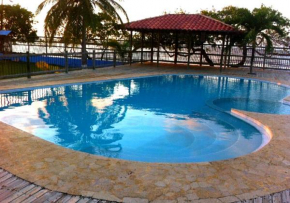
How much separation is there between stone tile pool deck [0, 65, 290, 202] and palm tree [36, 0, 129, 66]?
11.7 meters

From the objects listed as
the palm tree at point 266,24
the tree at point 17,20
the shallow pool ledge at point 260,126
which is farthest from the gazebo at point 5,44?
the shallow pool ledge at point 260,126

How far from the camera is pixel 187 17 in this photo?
19.8 m

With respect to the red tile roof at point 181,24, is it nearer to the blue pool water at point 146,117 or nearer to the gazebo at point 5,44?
the blue pool water at point 146,117

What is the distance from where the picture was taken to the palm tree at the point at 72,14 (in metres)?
16.5

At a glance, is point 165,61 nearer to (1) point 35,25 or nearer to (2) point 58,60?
(2) point 58,60

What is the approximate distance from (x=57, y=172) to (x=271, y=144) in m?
4.06

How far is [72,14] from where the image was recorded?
54.9 feet

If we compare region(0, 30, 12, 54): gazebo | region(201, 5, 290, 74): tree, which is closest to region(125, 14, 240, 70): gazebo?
region(201, 5, 290, 74): tree

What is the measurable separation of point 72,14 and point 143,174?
1392cm

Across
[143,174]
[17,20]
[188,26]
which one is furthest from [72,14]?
[143,174]

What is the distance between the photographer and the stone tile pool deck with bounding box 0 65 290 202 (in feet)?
13.4

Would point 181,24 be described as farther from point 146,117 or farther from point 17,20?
point 17,20

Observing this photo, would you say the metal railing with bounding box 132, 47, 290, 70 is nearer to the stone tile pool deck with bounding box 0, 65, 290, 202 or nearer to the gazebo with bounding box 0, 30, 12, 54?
the gazebo with bounding box 0, 30, 12, 54

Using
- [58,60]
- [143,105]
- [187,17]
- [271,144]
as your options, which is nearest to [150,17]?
[187,17]
